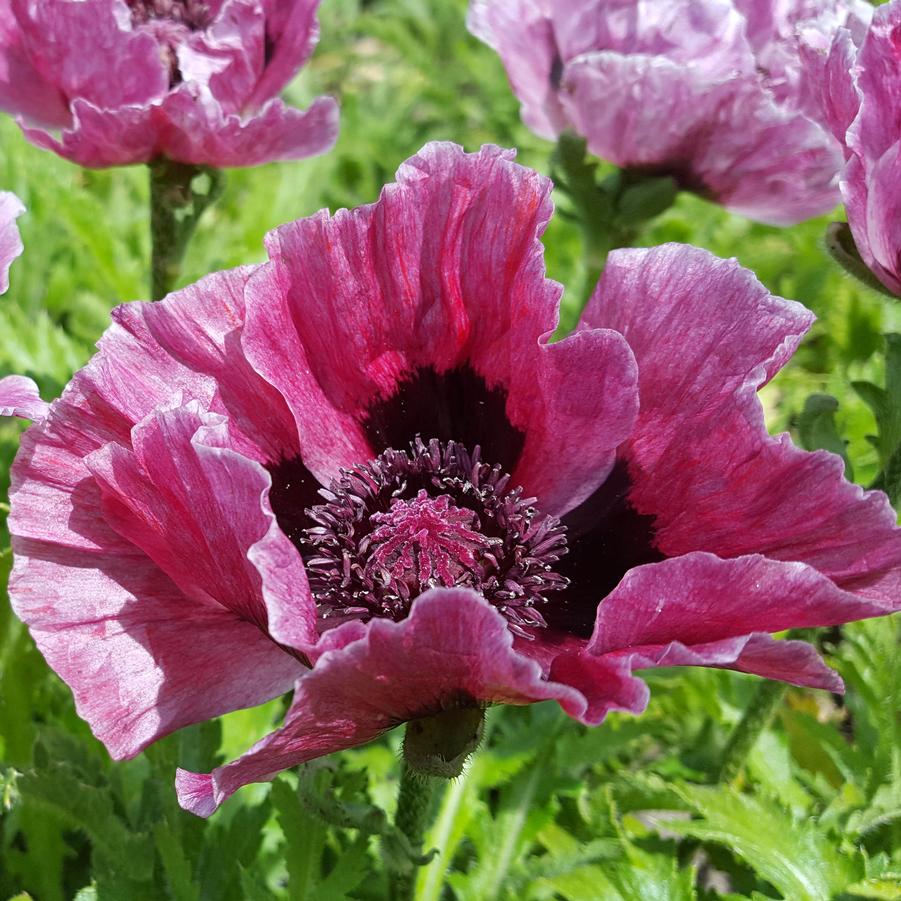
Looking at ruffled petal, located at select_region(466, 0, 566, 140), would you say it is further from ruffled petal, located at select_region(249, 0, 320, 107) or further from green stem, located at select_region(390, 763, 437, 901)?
green stem, located at select_region(390, 763, 437, 901)

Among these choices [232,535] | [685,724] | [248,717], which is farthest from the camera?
[685,724]

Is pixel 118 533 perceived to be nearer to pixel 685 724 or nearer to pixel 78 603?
pixel 78 603

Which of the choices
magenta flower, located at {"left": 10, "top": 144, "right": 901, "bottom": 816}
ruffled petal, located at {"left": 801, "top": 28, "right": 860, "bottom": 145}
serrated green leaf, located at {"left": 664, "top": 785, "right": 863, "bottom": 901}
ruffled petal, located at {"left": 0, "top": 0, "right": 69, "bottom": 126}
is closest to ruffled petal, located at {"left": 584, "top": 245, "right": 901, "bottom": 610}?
magenta flower, located at {"left": 10, "top": 144, "right": 901, "bottom": 816}

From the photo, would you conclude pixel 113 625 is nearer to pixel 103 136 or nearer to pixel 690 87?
pixel 103 136

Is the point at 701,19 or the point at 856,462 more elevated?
the point at 701,19

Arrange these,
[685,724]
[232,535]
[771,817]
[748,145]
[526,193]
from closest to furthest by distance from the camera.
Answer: [232,535]
[526,193]
[771,817]
[748,145]
[685,724]

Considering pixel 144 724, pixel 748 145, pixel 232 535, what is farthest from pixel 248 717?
pixel 748 145

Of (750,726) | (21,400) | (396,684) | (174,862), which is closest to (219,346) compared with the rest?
(21,400)
